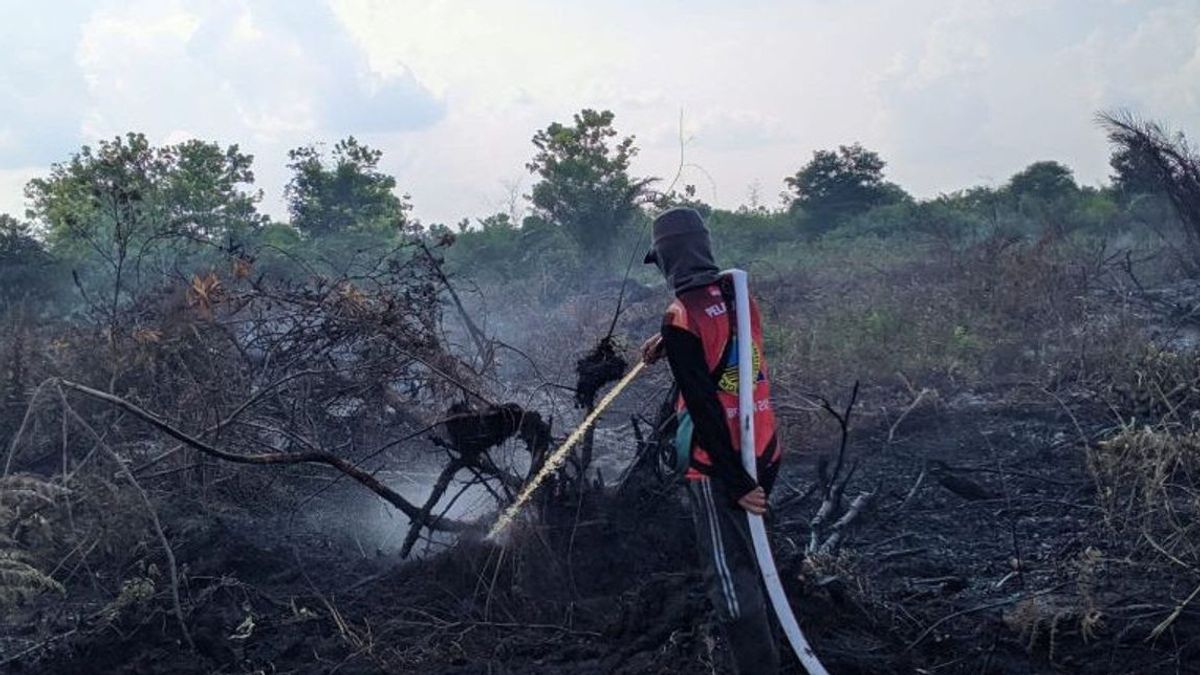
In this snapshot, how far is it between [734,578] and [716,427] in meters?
0.59

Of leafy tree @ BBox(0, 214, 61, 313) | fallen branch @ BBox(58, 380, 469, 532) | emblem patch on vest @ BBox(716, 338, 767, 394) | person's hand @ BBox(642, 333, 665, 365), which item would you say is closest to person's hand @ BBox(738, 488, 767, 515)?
emblem patch on vest @ BBox(716, 338, 767, 394)

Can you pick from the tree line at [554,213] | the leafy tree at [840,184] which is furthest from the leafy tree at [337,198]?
the leafy tree at [840,184]

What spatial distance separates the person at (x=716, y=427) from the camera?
3.90 meters

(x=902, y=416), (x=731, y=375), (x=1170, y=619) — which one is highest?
(x=731, y=375)

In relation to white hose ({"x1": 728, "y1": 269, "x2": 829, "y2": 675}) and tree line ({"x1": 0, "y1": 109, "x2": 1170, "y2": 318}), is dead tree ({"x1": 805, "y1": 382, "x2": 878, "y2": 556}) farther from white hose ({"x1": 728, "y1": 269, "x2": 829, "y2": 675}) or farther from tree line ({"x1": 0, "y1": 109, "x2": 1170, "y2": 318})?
tree line ({"x1": 0, "y1": 109, "x2": 1170, "y2": 318})

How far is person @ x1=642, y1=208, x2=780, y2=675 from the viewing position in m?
3.90

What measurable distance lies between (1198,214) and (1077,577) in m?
8.91

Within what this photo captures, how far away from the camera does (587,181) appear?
24.0m

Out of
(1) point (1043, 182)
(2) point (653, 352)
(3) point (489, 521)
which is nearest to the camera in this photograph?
(2) point (653, 352)

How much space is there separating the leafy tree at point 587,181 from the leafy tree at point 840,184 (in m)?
6.19

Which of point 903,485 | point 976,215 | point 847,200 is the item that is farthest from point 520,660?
point 847,200

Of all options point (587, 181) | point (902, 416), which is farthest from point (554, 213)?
point (902, 416)

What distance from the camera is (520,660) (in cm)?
495

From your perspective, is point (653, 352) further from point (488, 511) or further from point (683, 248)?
point (488, 511)
